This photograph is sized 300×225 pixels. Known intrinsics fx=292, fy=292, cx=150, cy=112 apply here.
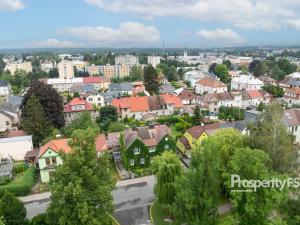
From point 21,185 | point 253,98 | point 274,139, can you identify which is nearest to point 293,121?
point 274,139

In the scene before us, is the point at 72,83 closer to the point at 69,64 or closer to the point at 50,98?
the point at 69,64

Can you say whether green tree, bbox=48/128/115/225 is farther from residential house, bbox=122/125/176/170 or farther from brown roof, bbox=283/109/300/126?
brown roof, bbox=283/109/300/126

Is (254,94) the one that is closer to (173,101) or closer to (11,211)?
(173,101)

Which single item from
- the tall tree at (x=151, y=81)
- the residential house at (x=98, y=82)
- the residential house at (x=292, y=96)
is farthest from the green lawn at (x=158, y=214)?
the residential house at (x=98, y=82)

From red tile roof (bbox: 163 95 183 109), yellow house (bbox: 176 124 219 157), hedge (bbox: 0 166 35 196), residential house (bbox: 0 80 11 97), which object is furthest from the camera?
residential house (bbox: 0 80 11 97)

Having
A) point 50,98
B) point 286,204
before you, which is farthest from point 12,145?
point 286,204

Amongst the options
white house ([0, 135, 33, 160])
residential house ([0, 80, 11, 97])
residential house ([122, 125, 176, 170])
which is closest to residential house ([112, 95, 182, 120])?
residential house ([122, 125, 176, 170])
